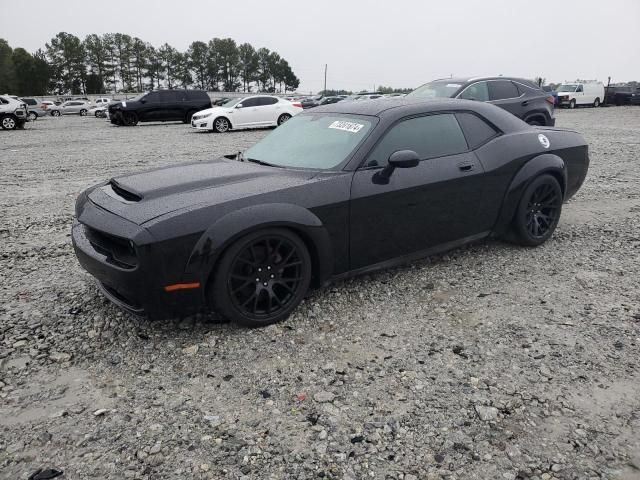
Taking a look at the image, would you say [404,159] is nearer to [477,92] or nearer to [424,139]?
[424,139]

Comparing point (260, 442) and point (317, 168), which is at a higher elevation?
point (317, 168)

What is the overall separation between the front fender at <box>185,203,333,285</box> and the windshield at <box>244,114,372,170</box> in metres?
0.54

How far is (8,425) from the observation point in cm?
236

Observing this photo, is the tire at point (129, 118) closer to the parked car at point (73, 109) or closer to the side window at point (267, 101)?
the side window at point (267, 101)

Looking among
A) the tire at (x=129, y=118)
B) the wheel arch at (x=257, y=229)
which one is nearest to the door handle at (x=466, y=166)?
the wheel arch at (x=257, y=229)

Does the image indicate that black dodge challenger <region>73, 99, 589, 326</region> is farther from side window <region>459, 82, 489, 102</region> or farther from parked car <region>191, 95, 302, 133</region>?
parked car <region>191, 95, 302, 133</region>

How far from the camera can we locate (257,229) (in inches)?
118

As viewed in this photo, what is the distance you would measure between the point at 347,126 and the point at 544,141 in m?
2.04

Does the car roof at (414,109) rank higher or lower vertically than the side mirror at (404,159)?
higher

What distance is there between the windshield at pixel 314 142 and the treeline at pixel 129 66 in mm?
86046

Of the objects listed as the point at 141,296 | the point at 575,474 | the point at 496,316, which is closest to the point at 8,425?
the point at 141,296

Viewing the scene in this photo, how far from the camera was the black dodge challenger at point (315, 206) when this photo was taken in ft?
9.43

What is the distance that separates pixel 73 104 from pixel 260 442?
42.8m

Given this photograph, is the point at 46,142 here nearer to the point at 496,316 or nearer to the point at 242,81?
the point at 496,316
